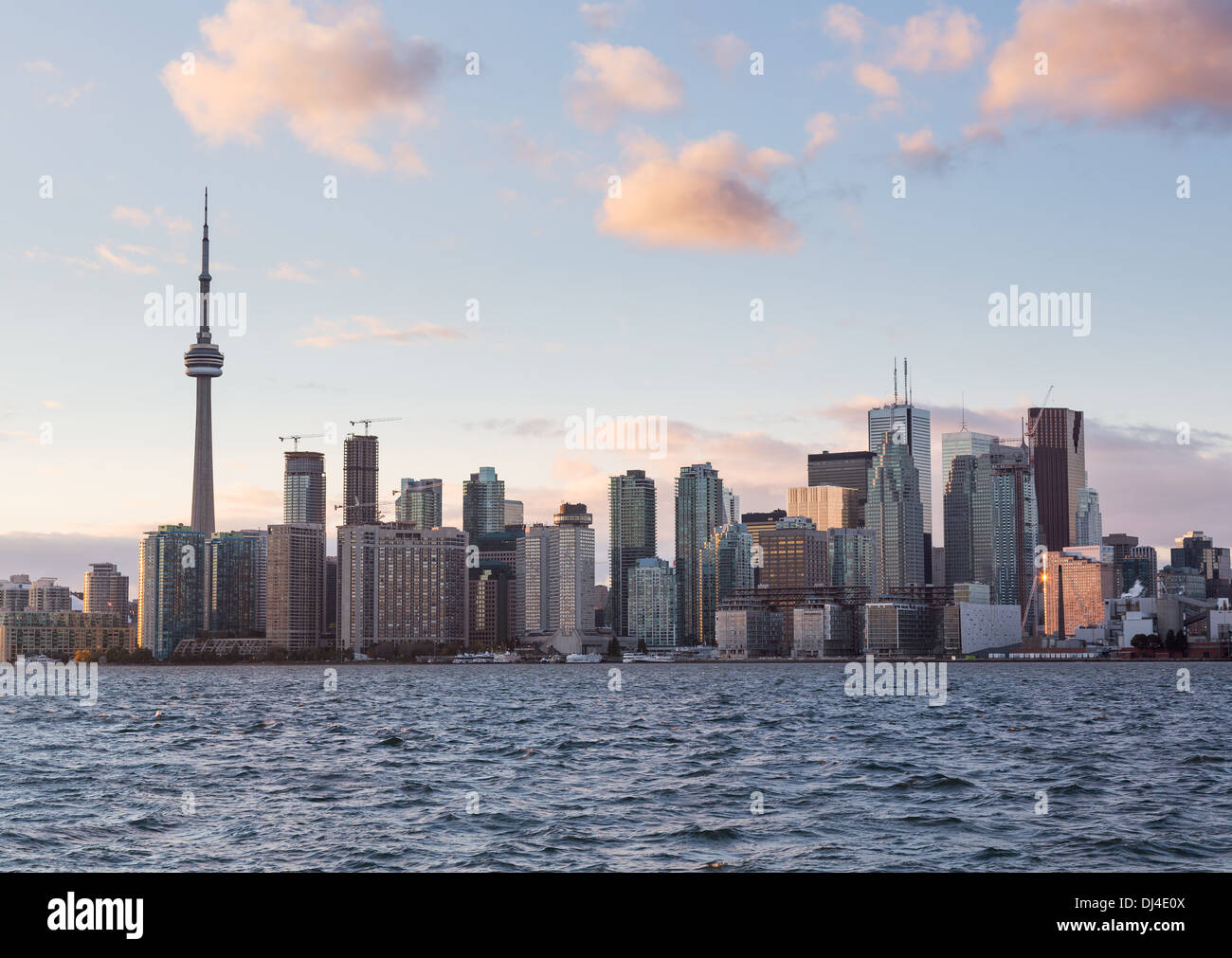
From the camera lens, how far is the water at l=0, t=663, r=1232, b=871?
3002 centimetres

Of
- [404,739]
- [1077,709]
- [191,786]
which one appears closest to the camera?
[191,786]

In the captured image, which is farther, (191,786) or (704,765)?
(704,765)

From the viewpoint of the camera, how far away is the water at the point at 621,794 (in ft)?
98.5

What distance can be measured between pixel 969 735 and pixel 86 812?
45362 millimetres

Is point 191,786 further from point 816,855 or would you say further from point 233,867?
point 816,855

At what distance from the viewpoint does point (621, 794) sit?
4128 cm

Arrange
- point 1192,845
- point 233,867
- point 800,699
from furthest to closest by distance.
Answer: point 800,699 < point 1192,845 < point 233,867
